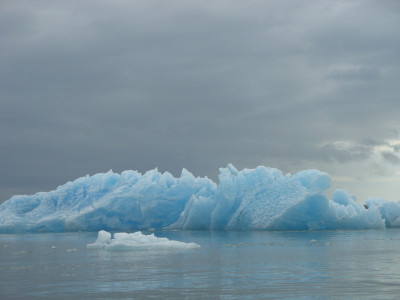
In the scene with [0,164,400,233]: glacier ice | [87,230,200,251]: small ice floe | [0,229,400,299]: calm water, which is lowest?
[0,229,400,299]: calm water

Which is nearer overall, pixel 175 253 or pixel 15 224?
pixel 175 253

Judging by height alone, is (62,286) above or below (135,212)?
below

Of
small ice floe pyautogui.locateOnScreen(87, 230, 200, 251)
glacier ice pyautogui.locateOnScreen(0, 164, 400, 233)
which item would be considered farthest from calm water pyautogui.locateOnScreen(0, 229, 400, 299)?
glacier ice pyautogui.locateOnScreen(0, 164, 400, 233)

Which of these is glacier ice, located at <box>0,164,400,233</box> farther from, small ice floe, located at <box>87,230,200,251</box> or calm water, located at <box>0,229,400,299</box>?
calm water, located at <box>0,229,400,299</box>

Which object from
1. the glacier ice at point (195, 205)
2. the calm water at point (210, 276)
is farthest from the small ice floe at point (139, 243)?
the glacier ice at point (195, 205)

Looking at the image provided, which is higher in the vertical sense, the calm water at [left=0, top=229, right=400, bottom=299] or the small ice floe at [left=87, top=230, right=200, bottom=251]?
the small ice floe at [left=87, top=230, right=200, bottom=251]

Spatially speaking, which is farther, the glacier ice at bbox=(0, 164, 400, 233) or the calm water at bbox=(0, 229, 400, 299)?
the glacier ice at bbox=(0, 164, 400, 233)

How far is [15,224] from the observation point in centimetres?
4334

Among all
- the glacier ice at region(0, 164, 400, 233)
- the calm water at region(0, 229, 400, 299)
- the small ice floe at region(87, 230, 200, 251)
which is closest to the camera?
the calm water at region(0, 229, 400, 299)

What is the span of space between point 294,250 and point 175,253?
439 centimetres

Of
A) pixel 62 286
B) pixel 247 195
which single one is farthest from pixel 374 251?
pixel 247 195

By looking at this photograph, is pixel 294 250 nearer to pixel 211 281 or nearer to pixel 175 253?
pixel 175 253

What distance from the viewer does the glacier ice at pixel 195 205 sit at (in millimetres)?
34688

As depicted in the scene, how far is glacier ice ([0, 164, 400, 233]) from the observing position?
34688 millimetres
